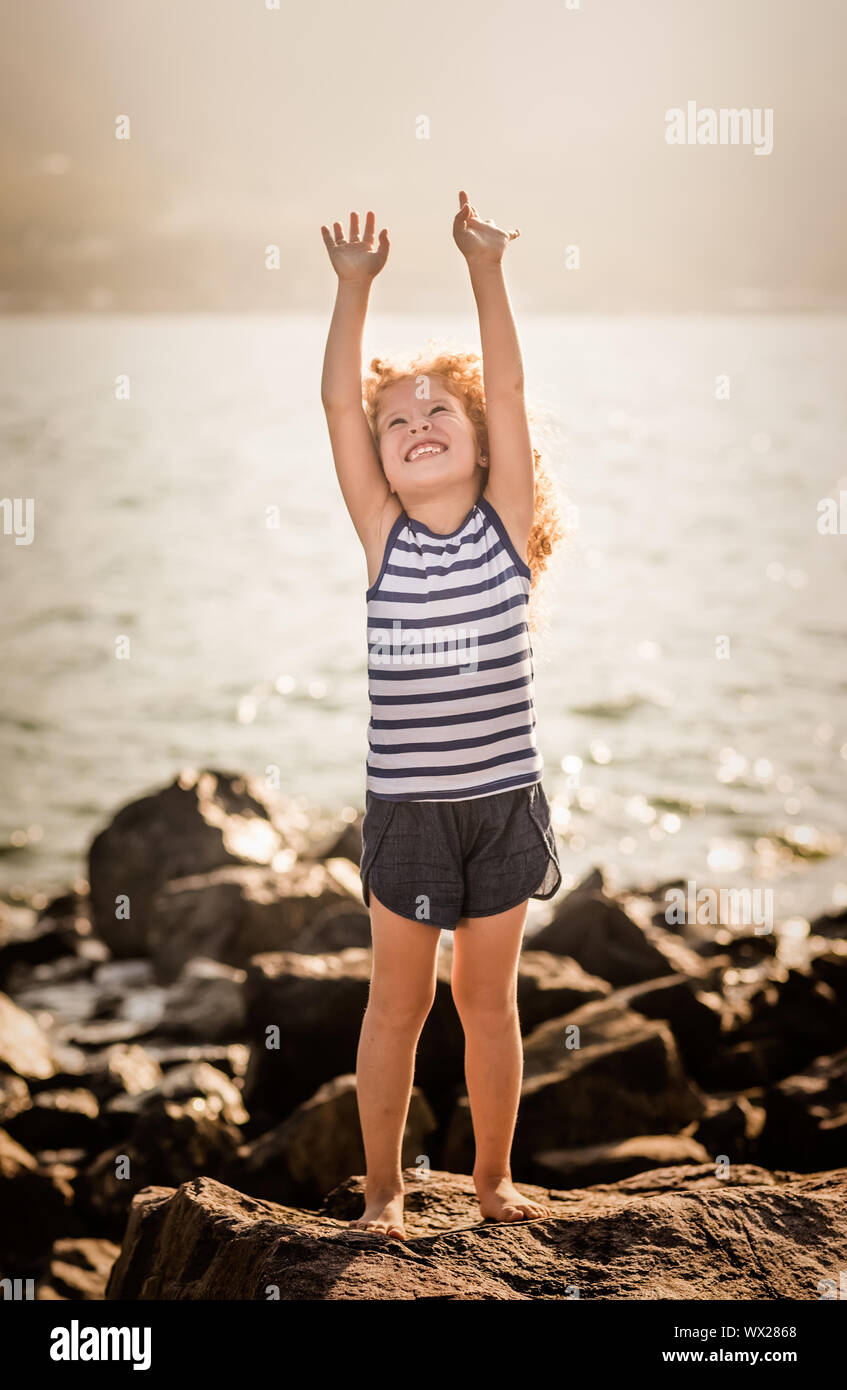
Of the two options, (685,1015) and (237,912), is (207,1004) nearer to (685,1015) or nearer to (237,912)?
(237,912)

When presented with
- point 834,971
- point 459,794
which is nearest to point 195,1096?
point 459,794

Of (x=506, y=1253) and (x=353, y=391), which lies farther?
(x=353, y=391)

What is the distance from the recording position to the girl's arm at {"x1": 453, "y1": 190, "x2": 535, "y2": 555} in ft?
10.2

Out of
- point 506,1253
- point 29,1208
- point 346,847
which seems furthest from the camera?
point 346,847

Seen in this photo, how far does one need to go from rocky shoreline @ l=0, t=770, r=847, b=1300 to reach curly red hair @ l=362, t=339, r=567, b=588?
1580 millimetres

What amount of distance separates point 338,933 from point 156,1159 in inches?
57.1

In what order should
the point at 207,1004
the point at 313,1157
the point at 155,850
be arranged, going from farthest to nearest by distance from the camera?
the point at 155,850 → the point at 207,1004 → the point at 313,1157

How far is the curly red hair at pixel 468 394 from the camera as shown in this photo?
3293 mm

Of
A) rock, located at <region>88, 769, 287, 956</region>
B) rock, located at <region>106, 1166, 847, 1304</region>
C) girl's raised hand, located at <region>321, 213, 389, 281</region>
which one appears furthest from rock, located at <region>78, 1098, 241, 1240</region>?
girl's raised hand, located at <region>321, 213, 389, 281</region>

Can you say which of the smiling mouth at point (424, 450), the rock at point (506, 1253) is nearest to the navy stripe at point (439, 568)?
the smiling mouth at point (424, 450)

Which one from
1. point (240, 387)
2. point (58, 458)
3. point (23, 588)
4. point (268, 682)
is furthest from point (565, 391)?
point (268, 682)

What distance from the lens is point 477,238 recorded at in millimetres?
3119

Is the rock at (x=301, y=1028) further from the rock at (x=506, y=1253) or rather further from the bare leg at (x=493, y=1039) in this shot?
the rock at (x=506, y=1253)

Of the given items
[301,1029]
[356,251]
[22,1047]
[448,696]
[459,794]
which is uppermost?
[356,251]
